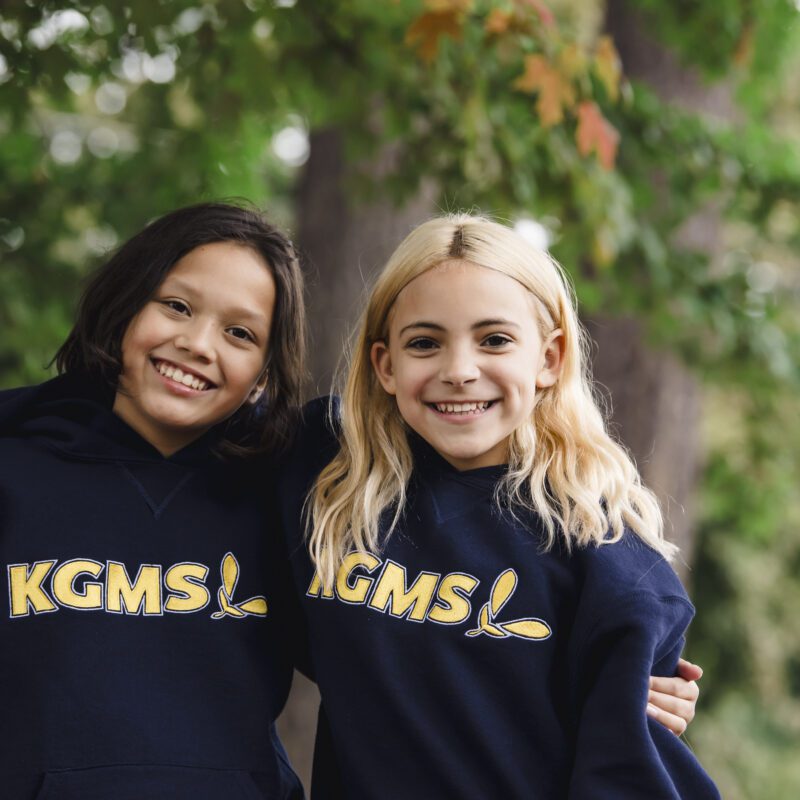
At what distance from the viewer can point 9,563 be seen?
199 cm

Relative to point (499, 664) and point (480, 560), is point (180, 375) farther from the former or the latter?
point (499, 664)

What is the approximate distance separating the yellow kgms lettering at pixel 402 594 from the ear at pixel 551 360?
0.49m

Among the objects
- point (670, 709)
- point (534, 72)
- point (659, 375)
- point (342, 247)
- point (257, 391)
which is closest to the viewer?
point (670, 709)

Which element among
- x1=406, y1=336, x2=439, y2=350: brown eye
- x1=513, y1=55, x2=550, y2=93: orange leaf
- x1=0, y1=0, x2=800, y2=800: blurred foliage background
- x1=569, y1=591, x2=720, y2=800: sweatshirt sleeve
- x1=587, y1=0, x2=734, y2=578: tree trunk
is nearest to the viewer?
x1=569, y1=591, x2=720, y2=800: sweatshirt sleeve

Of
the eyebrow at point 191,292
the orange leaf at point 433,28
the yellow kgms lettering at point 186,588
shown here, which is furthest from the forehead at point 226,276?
the orange leaf at point 433,28

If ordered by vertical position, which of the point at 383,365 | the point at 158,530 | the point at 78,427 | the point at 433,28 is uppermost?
the point at 433,28

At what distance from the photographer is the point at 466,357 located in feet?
6.71

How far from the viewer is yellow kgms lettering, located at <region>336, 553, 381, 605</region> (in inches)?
80.1

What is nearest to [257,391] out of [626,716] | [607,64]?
[626,716]

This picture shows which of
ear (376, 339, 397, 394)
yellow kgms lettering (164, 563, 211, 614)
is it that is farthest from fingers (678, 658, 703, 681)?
yellow kgms lettering (164, 563, 211, 614)

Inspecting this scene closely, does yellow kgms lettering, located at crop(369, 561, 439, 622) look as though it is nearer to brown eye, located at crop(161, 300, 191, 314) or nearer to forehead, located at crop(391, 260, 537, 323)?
forehead, located at crop(391, 260, 537, 323)

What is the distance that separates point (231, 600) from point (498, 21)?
177 cm

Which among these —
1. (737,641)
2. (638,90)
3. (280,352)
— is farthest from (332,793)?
(737,641)

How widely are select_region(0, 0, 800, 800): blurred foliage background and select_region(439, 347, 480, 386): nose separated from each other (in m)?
1.16
